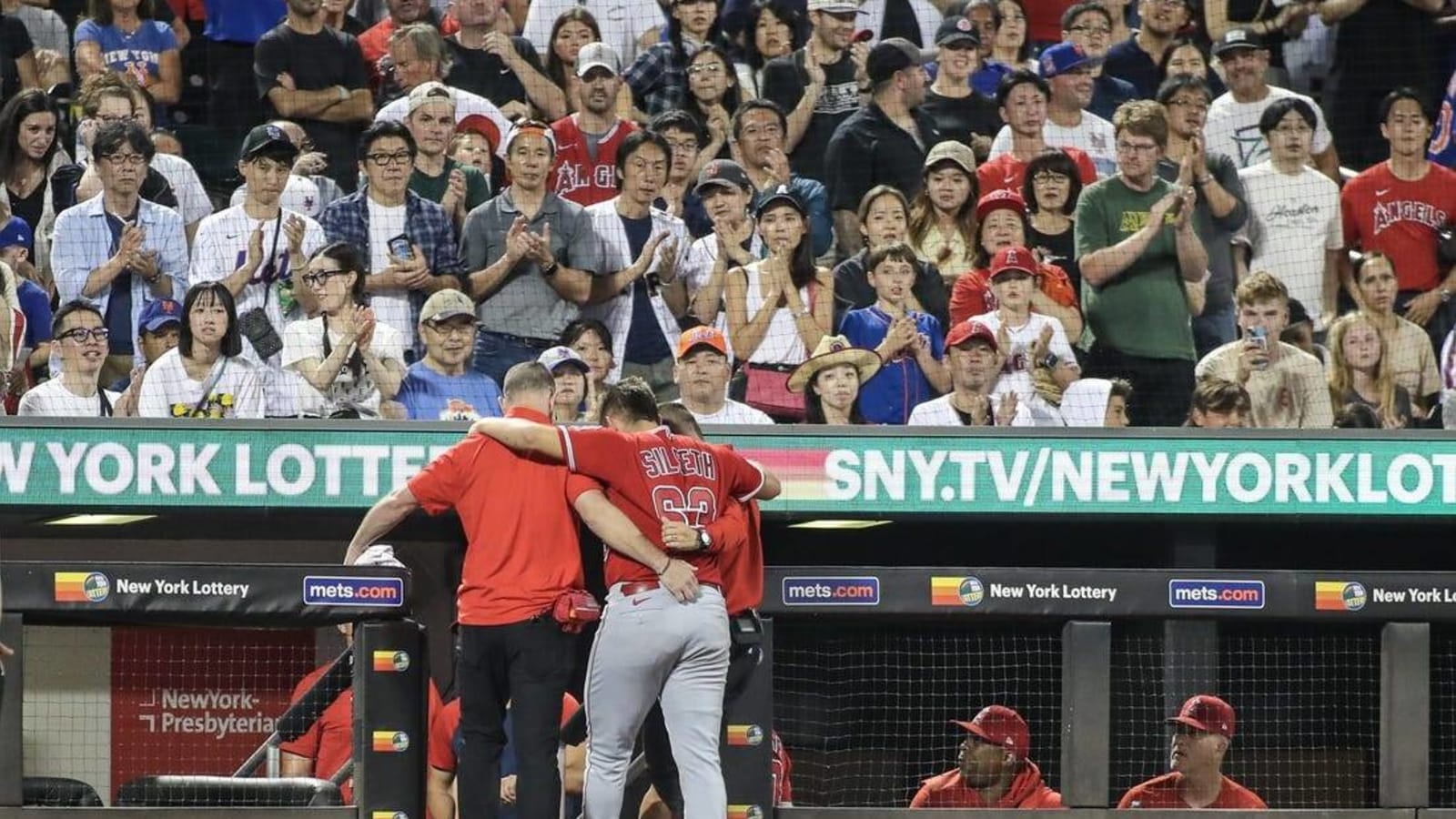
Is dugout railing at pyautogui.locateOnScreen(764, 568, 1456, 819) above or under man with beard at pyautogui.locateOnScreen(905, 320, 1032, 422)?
under

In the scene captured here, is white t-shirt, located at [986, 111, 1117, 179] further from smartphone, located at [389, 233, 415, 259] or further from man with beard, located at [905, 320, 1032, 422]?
smartphone, located at [389, 233, 415, 259]

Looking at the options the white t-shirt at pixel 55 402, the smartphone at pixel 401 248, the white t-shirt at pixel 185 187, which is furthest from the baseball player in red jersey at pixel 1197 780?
the white t-shirt at pixel 185 187

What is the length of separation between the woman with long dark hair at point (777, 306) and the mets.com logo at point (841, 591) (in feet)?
8.14

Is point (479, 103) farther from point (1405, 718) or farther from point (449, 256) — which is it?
point (1405, 718)

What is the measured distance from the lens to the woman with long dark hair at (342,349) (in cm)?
838

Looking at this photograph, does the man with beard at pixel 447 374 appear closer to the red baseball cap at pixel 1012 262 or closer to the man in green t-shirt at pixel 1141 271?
the red baseball cap at pixel 1012 262

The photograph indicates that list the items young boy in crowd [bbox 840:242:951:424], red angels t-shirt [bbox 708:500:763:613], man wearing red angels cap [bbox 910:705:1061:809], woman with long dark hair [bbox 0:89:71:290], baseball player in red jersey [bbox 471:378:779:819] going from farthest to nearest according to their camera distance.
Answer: woman with long dark hair [bbox 0:89:71:290]
young boy in crowd [bbox 840:242:951:424]
man wearing red angels cap [bbox 910:705:1061:809]
red angels t-shirt [bbox 708:500:763:613]
baseball player in red jersey [bbox 471:378:779:819]

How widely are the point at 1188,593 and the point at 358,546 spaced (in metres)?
2.44

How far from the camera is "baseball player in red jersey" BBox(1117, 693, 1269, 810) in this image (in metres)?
6.78

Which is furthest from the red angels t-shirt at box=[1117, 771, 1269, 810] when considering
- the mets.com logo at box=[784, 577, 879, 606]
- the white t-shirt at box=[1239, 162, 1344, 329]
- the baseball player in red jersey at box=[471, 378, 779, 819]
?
the white t-shirt at box=[1239, 162, 1344, 329]

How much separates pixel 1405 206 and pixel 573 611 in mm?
5626

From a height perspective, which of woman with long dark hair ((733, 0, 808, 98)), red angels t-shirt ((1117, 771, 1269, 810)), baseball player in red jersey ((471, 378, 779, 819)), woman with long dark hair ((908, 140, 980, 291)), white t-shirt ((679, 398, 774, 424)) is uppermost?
woman with long dark hair ((733, 0, 808, 98))

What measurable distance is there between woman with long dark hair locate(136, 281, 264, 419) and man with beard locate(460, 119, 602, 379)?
1049mm

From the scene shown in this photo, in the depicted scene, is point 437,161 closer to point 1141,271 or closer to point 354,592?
point 1141,271
